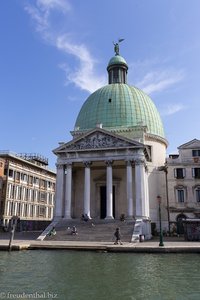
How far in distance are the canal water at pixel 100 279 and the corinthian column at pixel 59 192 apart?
64.8 ft

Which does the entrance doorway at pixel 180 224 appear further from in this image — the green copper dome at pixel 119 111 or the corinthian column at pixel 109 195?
the green copper dome at pixel 119 111

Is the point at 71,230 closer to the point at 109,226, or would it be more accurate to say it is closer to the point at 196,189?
the point at 109,226

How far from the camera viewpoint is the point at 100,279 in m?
10.9

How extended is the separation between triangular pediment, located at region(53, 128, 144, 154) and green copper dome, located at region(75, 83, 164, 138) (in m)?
6.55

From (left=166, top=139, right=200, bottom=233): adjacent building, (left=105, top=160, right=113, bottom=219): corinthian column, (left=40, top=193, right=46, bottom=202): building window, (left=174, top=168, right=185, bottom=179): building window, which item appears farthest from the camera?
(left=40, top=193, right=46, bottom=202): building window

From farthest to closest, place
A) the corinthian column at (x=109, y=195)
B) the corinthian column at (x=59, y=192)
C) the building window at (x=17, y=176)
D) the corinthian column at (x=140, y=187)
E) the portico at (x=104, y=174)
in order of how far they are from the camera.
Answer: the building window at (x=17, y=176), the corinthian column at (x=59, y=192), the portico at (x=104, y=174), the corinthian column at (x=109, y=195), the corinthian column at (x=140, y=187)

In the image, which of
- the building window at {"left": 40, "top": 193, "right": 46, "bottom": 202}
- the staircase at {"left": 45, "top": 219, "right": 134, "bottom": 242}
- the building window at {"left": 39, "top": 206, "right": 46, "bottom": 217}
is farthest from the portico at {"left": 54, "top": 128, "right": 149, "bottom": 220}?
the building window at {"left": 40, "top": 193, "right": 46, "bottom": 202}

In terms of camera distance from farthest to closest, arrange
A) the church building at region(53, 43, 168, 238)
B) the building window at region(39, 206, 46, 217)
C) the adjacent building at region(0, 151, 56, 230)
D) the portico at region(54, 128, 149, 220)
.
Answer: the building window at region(39, 206, 46, 217) → the adjacent building at region(0, 151, 56, 230) → the church building at region(53, 43, 168, 238) → the portico at region(54, 128, 149, 220)

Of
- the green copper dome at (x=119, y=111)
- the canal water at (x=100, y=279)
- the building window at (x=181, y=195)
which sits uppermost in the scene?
the green copper dome at (x=119, y=111)

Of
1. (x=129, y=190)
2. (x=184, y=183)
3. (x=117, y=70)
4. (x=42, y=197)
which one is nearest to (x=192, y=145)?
(x=184, y=183)

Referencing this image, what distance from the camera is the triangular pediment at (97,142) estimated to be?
113 ft

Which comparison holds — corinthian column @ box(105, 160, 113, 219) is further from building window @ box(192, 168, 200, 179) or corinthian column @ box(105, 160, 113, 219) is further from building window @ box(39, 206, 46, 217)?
building window @ box(39, 206, 46, 217)

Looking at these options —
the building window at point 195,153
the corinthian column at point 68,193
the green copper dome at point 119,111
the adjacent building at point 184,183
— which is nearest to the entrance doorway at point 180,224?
the adjacent building at point 184,183

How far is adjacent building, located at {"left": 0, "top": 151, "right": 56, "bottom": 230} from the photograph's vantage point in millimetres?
49219
